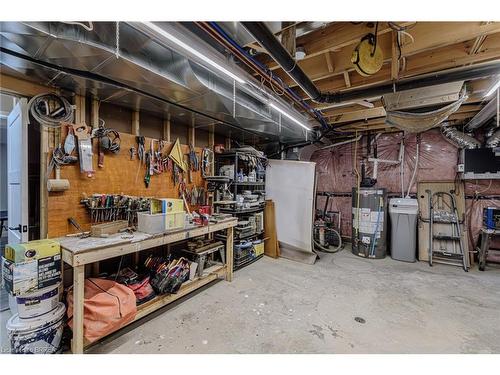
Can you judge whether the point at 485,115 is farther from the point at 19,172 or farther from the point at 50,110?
the point at 19,172

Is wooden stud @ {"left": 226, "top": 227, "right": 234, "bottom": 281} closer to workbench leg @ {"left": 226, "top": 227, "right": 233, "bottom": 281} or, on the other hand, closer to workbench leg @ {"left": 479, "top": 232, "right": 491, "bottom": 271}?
workbench leg @ {"left": 226, "top": 227, "right": 233, "bottom": 281}

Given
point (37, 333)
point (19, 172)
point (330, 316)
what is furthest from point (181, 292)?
point (19, 172)

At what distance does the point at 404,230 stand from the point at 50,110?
5522 millimetres

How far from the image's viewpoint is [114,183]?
255cm

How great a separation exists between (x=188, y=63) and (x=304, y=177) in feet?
Answer: 9.87

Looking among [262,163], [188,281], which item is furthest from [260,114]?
[188,281]

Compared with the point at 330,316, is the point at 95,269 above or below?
above

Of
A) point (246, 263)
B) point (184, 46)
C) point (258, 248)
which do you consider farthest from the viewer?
point (258, 248)

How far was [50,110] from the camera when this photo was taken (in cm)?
210

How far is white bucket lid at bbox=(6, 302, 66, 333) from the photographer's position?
1.59 m

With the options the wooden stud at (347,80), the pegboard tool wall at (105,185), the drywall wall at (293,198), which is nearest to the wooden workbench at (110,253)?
the pegboard tool wall at (105,185)

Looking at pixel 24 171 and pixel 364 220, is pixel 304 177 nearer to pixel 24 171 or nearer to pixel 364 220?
pixel 364 220

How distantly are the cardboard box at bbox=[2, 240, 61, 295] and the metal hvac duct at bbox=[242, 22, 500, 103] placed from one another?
214 centimetres

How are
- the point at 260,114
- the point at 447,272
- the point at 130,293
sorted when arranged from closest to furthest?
the point at 130,293, the point at 260,114, the point at 447,272
